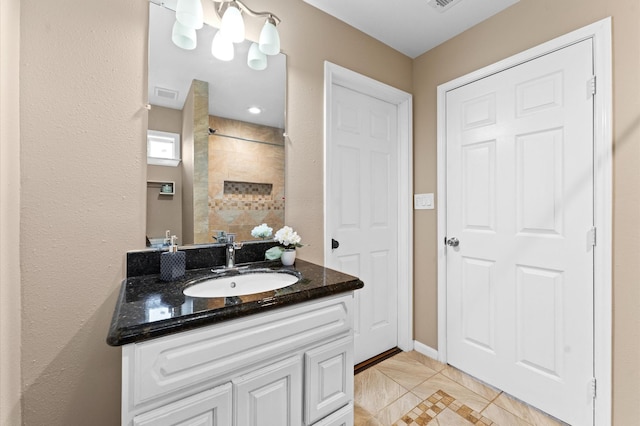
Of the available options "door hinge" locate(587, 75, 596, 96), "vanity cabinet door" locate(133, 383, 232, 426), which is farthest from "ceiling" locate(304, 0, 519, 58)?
"vanity cabinet door" locate(133, 383, 232, 426)

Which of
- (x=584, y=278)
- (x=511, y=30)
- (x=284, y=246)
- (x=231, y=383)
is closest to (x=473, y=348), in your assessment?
(x=584, y=278)

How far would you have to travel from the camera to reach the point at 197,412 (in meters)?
0.81

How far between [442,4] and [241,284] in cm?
202

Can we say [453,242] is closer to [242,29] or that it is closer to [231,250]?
[231,250]

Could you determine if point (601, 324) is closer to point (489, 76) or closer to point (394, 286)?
point (394, 286)

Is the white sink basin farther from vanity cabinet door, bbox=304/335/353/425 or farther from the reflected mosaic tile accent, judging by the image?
the reflected mosaic tile accent

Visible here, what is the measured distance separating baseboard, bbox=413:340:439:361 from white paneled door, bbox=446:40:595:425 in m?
0.12

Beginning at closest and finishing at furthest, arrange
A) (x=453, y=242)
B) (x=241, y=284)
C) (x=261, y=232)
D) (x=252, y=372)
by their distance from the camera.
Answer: (x=252, y=372), (x=241, y=284), (x=261, y=232), (x=453, y=242)

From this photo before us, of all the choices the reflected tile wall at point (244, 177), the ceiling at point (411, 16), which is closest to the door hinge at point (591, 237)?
the ceiling at point (411, 16)

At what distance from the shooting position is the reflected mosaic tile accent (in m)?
1.54

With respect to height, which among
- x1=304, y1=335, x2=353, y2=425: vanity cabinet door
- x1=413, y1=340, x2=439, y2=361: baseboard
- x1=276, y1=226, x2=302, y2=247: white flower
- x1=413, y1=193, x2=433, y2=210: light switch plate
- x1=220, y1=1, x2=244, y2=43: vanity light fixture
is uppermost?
x1=220, y1=1, x2=244, y2=43: vanity light fixture

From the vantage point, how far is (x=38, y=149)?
1032 millimetres

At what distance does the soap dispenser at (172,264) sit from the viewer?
1.14 metres

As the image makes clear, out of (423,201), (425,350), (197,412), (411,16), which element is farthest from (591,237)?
(197,412)
